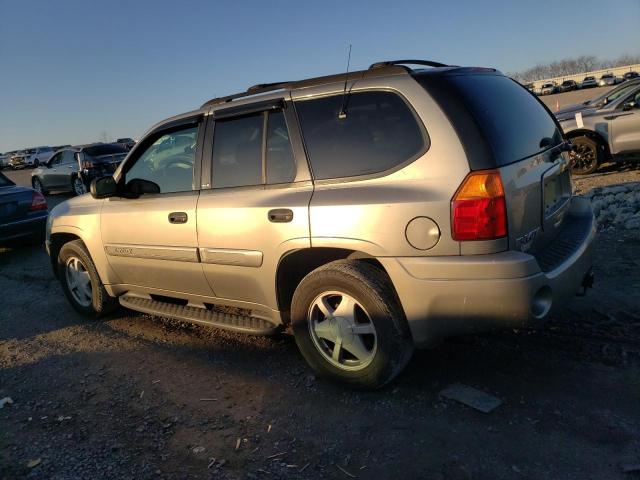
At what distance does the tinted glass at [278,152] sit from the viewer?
3.48m

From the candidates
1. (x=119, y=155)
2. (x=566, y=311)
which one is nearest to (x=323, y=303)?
(x=566, y=311)

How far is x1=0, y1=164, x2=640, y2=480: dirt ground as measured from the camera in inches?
105

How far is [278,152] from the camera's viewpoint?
3.57 metres

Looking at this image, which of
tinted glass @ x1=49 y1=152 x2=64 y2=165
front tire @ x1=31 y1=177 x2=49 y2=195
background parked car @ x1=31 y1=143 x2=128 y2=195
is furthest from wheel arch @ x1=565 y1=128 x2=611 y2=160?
front tire @ x1=31 y1=177 x2=49 y2=195

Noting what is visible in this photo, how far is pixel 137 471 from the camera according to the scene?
2754 mm

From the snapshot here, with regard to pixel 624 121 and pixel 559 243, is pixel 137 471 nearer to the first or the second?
pixel 559 243

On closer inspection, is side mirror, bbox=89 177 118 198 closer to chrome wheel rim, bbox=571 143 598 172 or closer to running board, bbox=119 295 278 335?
running board, bbox=119 295 278 335

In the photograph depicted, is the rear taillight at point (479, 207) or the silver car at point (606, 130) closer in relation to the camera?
the rear taillight at point (479, 207)

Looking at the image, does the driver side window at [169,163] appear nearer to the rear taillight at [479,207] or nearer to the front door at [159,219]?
the front door at [159,219]

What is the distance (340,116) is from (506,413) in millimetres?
1987

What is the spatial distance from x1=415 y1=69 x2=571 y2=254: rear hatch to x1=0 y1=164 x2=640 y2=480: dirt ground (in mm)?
882

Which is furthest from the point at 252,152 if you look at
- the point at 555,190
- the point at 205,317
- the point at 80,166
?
the point at 80,166

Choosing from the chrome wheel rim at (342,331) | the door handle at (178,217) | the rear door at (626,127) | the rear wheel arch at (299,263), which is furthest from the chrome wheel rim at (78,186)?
the chrome wheel rim at (342,331)

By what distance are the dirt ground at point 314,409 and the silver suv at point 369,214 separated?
33cm
